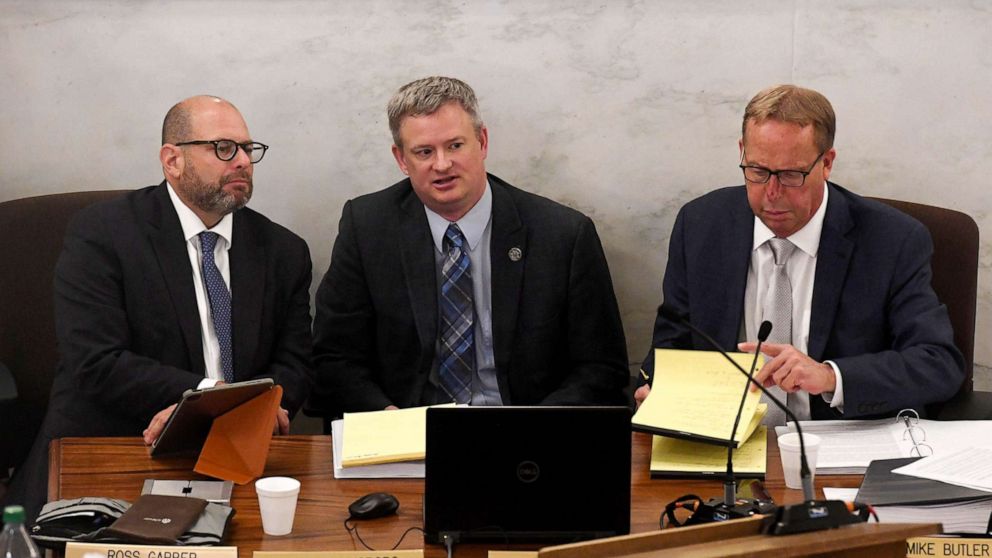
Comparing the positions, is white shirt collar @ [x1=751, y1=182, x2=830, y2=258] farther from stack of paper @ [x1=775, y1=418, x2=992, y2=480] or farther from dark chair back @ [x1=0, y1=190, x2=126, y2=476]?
dark chair back @ [x1=0, y1=190, x2=126, y2=476]

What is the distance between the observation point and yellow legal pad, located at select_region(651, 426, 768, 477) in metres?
2.39

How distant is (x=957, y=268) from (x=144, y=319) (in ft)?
7.02

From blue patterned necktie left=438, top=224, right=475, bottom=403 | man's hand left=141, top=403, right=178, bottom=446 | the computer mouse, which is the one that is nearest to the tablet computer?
man's hand left=141, top=403, right=178, bottom=446

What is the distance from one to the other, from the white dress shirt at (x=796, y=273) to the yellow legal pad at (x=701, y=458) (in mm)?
565

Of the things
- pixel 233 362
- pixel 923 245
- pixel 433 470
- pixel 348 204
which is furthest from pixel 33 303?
pixel 923 245

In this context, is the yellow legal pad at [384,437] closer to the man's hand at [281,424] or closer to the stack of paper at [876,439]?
the man's hand at [281,424]

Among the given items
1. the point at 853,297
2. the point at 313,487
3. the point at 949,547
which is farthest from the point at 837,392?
the point at 313,487

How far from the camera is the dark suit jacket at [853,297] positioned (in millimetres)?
2779

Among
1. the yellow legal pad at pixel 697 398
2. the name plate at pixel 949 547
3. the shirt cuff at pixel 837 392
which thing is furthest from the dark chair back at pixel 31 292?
the name plate at pixel 949 547

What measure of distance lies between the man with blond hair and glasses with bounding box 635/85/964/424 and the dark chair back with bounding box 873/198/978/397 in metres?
0.22

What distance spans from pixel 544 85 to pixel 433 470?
1887 mm

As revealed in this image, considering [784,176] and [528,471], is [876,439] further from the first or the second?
[528,471]

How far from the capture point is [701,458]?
2438mm

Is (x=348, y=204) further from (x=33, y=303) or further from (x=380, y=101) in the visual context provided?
(x=33, y=303)
